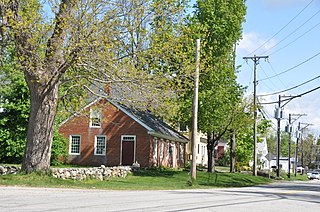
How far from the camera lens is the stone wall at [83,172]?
83.3 ft

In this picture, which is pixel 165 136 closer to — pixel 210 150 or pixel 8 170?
pixel 210 150

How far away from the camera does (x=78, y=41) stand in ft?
65.5

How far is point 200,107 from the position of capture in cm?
3838

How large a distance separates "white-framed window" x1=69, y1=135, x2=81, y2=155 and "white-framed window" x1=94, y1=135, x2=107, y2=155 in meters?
1.59

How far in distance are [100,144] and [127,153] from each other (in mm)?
2780

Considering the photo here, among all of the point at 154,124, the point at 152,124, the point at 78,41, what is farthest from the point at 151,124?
the point at 78,41

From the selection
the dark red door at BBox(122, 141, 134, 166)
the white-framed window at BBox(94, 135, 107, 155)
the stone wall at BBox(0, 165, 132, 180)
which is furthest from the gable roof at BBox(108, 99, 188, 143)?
the stone wall at BBox(0, 165, 132, 180)

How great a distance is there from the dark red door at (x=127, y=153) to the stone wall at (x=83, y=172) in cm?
859

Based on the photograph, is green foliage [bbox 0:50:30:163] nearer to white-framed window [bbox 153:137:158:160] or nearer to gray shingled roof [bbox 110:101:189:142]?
gray shingled roof [bbox 110:101:189:142]

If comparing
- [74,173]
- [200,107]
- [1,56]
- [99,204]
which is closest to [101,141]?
[200,107]

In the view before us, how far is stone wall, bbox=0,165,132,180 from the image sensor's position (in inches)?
999

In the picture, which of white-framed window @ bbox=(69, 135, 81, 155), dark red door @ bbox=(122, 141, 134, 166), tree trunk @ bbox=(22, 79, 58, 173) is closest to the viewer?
tree trunk @ bbox=(22, 79, 58, 173)

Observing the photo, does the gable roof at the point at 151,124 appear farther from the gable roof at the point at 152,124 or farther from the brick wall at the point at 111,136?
the brick wall at the point at 111,136

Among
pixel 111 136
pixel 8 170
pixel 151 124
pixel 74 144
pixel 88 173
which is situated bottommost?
pixel 88 173
